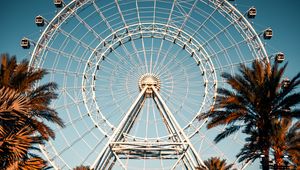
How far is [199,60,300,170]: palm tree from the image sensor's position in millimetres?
15812

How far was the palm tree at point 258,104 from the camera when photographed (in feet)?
51.9

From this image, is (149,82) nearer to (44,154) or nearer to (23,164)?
(44,154)

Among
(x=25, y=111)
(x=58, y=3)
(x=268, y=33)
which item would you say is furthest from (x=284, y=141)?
(x=58, y=3)

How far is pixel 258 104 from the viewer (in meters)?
16.1

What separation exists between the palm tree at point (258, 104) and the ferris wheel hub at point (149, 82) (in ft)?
44.9

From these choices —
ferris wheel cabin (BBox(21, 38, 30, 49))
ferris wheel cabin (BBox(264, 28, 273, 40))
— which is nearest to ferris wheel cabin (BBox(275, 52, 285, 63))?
ferris wheel cabin (BBox(264, 28, 273, 40))

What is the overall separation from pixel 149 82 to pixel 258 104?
49.7 feet

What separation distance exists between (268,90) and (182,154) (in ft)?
45.7

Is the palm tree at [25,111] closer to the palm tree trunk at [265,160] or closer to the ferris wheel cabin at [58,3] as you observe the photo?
the palm tree trunk at [265,160]

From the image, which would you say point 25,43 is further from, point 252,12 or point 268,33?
point 268,33

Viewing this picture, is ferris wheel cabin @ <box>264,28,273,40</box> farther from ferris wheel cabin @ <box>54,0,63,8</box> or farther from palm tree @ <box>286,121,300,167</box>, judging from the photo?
ferris wheel cabin @ <box>54,0,63,8</box>

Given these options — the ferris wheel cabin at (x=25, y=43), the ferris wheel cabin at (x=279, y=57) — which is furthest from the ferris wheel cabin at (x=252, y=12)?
the ferris wheel cabin at (x=25, y=43)

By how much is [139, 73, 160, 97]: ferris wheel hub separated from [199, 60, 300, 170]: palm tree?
13689 millimetres

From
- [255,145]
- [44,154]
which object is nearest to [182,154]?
[44,154]
